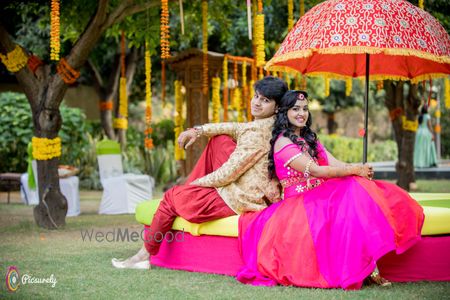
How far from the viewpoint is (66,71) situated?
8.55 meters

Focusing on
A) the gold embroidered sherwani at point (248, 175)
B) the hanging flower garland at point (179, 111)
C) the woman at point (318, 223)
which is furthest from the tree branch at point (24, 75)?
the woman at point (318, 223)

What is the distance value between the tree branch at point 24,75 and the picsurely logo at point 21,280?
3646mm

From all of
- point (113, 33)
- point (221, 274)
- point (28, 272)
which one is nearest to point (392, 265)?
point (221, 274)

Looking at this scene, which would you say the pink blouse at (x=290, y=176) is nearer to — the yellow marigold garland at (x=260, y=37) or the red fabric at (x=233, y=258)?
the red fabric at (x=233, y=258)

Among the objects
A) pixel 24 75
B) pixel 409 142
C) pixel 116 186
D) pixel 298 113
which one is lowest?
pixel 116 186

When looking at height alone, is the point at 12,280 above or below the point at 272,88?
below

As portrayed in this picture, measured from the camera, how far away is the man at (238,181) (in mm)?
5461

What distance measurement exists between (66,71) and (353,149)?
16.3 meters

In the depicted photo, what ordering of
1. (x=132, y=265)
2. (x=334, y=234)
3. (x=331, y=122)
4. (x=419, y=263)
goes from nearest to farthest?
(x=334, y=234)
(x=419, y=263)
(x=132, y=265)
(x=331, y=122)

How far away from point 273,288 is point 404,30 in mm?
2259

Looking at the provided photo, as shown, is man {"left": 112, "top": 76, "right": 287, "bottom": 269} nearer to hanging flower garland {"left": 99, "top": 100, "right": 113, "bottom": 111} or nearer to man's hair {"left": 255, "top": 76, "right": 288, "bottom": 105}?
man's hair {"left": 255, "top": 76, "right": 288, "bottom": 105}

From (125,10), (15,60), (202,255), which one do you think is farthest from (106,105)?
(202,255)

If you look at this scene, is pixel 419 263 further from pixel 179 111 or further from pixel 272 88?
pixel 179 111

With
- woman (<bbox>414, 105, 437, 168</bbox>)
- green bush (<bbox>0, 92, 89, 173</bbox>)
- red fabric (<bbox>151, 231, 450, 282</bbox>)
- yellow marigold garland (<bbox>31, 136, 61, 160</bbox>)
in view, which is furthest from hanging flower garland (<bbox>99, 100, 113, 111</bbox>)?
red fabric (<bbox>151, 231, 450, 282</bbox>)
